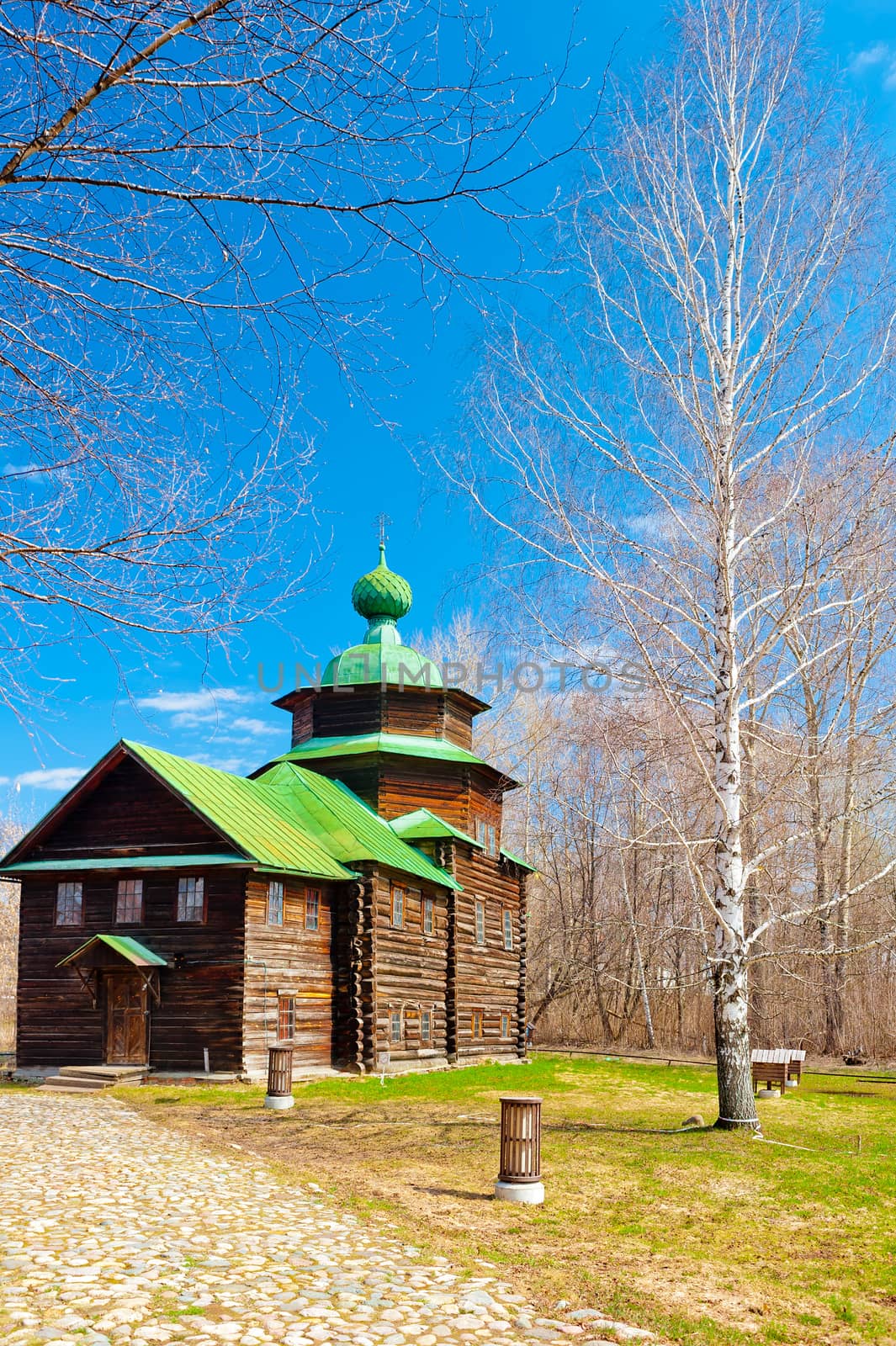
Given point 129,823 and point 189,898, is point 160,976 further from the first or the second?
point 129,823

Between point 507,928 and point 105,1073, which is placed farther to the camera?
point 507,928

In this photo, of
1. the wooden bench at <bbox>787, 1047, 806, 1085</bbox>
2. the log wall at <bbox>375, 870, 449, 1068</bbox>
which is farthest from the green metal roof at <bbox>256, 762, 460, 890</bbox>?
the wooden bench at <bbox>787, 1047, 806, 1085</bbox>

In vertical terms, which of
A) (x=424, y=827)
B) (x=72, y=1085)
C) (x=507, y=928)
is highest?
(x=424, y=827)

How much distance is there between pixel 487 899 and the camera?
36.2 metres

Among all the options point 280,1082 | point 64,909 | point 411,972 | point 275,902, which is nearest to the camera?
point 280,1082

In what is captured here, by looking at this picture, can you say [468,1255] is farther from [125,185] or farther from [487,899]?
[487,899]

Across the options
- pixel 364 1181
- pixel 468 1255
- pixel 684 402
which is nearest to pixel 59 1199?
pixel 364 1181

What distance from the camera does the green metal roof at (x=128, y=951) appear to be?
2412 cm

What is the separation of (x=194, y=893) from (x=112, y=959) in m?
2.33

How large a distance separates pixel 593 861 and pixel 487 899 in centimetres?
1215

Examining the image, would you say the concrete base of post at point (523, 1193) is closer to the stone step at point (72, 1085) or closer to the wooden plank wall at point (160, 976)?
the wooden plank wall at point (160, 976)

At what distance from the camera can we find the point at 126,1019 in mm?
25203

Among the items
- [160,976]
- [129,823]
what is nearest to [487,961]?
[160,976]

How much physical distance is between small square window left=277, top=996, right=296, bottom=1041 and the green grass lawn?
14.6 ft
